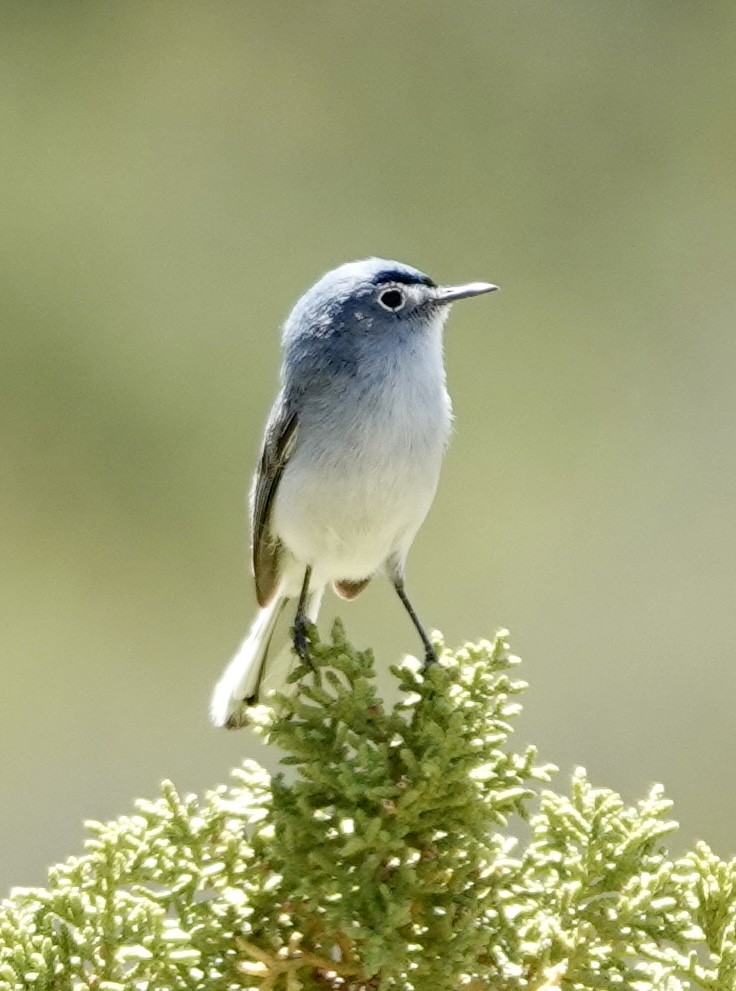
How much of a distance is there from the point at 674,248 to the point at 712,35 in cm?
61

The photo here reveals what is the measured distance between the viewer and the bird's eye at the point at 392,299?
4.38ft

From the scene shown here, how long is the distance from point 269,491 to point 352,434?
17 cm

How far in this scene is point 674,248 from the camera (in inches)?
132

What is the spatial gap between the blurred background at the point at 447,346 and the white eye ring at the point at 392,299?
6.09ft

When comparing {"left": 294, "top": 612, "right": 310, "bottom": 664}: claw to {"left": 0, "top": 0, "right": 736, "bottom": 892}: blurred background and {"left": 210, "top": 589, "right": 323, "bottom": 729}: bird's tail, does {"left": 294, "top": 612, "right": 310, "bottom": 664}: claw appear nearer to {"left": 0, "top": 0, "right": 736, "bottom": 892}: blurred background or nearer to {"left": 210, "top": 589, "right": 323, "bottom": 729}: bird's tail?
{"left": 210, "top": 589, "right": 323, "bottom": 729}: bird's tail

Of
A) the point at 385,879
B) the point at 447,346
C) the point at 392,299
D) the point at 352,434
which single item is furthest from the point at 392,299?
the point at 447,346

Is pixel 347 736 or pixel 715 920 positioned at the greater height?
pixel 347 736

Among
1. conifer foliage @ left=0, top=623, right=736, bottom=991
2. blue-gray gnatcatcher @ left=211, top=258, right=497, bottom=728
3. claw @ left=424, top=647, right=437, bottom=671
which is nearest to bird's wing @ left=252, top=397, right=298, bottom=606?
blue-gray gnatcatcher @ left=211, top=258, right=497, bottom=728

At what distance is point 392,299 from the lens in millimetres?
1343

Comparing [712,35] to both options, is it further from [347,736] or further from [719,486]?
[347,736]

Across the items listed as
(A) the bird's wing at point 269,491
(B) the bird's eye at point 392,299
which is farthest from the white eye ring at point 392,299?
(A) the bird's wing at point 269,491

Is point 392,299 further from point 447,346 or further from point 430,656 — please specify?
point 447,346

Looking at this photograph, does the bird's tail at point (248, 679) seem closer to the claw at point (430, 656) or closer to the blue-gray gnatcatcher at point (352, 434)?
the blue-gray gnatcatcher at point (352, 434)

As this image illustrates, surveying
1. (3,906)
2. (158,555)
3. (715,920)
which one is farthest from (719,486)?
(3,906)
